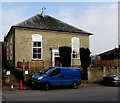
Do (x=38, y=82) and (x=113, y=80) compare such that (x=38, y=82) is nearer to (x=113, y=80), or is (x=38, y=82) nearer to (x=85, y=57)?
(x=113, y=80)

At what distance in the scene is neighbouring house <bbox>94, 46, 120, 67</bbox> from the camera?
28.2 metres

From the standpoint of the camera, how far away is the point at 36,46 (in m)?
26.1

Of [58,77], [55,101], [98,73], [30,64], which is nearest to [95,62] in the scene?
[98,73]

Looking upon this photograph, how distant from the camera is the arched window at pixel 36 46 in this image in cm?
2592

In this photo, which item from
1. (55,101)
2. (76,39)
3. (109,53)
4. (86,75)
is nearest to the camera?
(55,101)

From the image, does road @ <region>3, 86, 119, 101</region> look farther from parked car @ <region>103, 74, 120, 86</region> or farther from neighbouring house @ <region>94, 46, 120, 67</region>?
neighbouring house @ <region>94, 46, 120, 67</region>

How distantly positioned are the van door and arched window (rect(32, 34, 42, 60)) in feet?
36.1

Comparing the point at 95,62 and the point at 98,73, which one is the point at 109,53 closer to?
the point at 95,62

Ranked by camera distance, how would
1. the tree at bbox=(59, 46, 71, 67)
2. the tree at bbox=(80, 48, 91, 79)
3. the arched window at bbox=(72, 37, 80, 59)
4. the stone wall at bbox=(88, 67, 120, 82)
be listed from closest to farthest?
the stone wall at bbox=(88, 67, 120, 82), the tree at bbox=(59, 46, 71, 67), the tree at bbox=(80, 48, 91, 79), the arched window at bbox=(72, 37, 80, 59)

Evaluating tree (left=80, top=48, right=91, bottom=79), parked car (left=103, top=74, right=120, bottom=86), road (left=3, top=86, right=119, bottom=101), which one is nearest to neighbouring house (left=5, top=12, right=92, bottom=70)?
tree (left=80, top=48, right=91, bottom=79)

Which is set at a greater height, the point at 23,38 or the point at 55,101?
the point at 23,38

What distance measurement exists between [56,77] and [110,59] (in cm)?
2797

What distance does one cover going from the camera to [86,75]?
21.6 m

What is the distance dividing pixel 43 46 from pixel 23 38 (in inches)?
130
